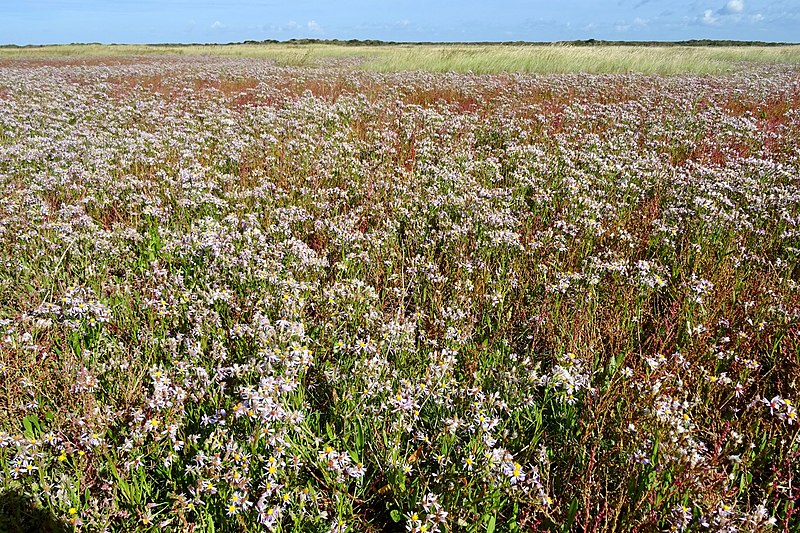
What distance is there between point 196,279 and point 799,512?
15.0 ft

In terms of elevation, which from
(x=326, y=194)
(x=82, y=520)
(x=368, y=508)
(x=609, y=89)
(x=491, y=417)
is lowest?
(x=368, y=508)

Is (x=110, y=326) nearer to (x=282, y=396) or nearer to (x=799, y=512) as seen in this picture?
(x=282, y=396)

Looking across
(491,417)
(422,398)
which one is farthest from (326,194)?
(491,417)

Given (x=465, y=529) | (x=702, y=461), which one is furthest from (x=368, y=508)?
(x=702, y=461)

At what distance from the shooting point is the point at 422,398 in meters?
2.92

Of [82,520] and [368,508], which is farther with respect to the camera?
[368,508]

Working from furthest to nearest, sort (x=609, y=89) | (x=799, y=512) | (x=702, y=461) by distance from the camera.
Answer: (x=609, y=89) → (x=799, y=512) → (x=702, y=461)

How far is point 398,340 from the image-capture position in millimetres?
3012

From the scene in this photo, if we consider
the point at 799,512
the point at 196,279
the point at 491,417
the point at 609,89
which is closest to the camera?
the point at 799,512

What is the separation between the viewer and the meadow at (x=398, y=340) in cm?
232

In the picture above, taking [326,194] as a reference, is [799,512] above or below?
below

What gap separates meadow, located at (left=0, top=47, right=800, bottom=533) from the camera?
7.60 feet

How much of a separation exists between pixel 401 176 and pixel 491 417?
5299 millimetres

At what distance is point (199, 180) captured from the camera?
656 centimetres
